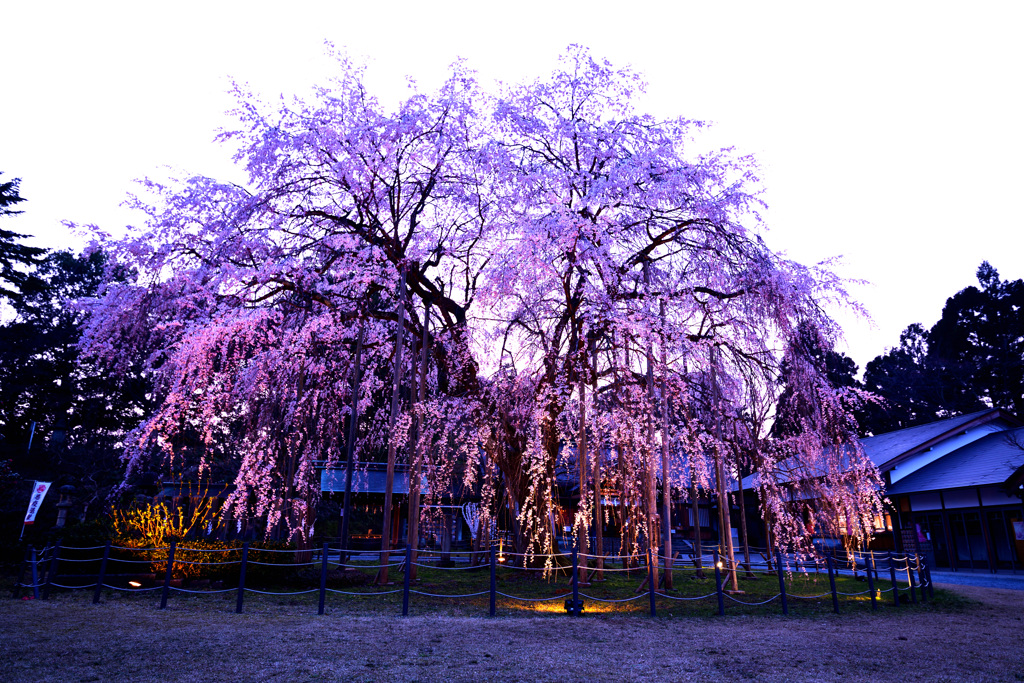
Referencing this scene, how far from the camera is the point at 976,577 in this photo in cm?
2142

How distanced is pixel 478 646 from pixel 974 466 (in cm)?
2452

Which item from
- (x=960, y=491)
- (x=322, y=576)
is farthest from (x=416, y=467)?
(x=960, y=491)

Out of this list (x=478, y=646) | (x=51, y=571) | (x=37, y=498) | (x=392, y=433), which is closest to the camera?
(x=478, y=646)

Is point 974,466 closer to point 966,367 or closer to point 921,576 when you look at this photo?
point 921,576

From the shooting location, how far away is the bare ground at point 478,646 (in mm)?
6879

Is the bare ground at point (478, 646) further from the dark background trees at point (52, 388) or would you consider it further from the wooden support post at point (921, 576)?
the dark background trees at point (52, 388)

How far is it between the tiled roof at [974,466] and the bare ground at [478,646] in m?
13.3

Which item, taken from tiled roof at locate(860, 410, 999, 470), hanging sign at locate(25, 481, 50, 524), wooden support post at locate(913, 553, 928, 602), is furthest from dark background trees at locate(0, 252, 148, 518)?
tiled roof at locate(860, 410, 999, 470)

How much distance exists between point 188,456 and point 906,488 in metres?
29.8

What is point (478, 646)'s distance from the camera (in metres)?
8.45

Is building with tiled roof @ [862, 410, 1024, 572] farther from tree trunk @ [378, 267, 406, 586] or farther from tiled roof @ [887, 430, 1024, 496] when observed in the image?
tree trunk @ [378, 267, 406, 586]

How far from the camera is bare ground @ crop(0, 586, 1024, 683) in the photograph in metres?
6.88

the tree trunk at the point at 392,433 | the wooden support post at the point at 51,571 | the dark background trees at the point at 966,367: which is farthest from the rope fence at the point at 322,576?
the dark background trees at the point at 966,367

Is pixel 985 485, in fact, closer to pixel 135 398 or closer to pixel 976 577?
pixel 976 577
